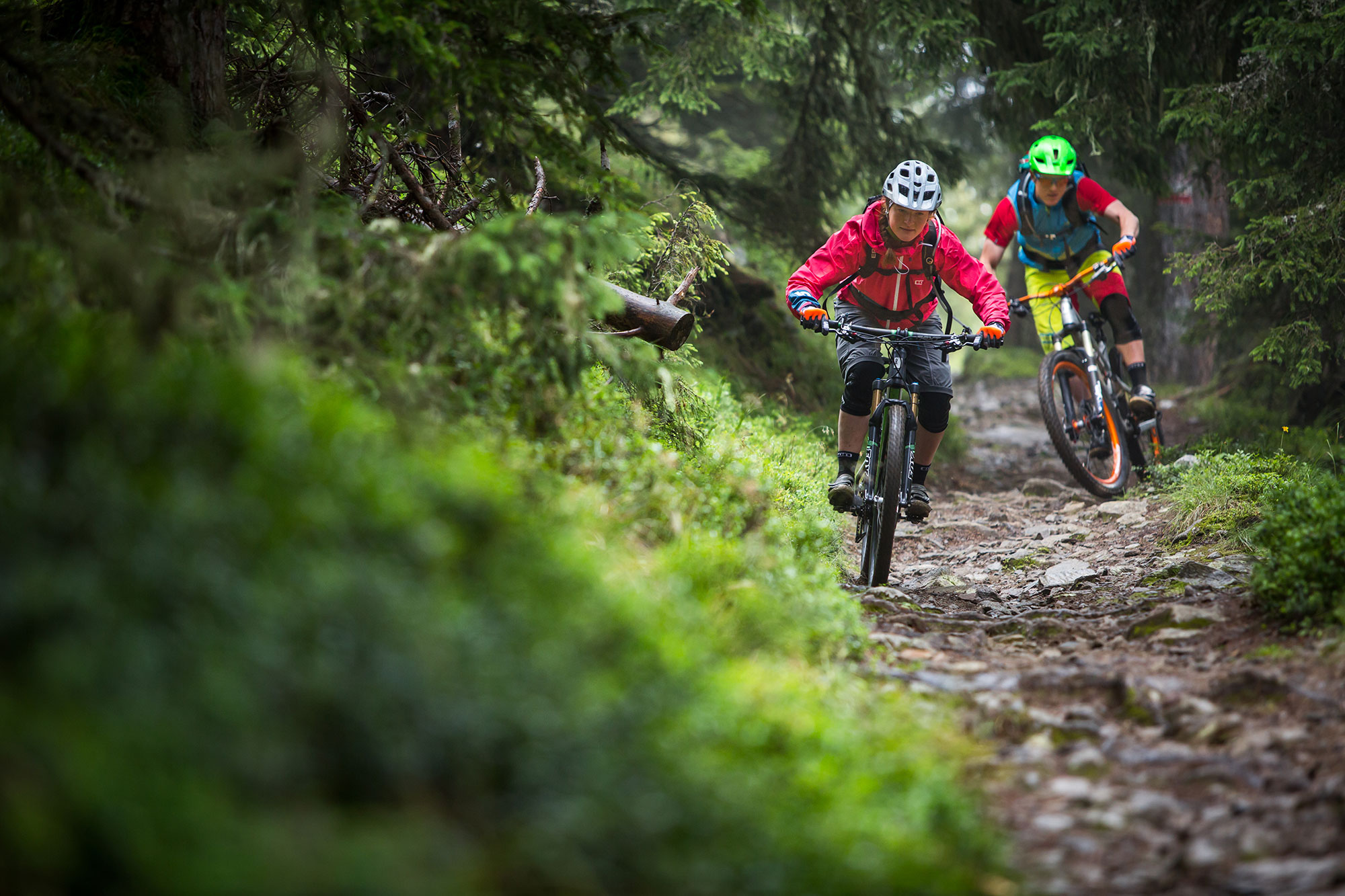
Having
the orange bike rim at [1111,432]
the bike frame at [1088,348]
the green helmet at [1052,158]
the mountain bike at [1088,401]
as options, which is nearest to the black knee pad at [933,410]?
the mountain bike at [1088,401]

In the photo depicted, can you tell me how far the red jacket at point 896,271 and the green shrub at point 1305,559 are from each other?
2.10 meters

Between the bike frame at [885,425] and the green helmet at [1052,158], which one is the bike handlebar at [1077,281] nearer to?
the green helmet at [1052,158]

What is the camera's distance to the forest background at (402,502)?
2.03m

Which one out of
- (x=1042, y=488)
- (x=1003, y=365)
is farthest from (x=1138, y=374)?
(x=1003, y=365)

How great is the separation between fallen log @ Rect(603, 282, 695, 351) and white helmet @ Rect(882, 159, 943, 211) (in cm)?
154

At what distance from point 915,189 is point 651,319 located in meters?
1.87

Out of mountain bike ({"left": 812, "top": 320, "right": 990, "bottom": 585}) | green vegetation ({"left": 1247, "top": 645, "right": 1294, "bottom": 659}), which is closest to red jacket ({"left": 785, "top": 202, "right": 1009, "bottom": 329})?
mountain bike ({"left": 812, "top": 320, "right": 990, "bottom": 585})

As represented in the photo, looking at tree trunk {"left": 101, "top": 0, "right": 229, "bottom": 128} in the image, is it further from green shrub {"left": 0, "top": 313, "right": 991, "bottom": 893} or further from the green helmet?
the green helmet

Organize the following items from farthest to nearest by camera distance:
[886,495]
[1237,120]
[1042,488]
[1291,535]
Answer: [1042,488], [1237,120], [886,495], [1291,535]

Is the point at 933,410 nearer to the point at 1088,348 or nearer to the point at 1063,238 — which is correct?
the point at 1088,348

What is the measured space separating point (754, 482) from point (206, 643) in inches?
152

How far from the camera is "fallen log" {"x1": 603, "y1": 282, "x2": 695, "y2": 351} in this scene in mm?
6262

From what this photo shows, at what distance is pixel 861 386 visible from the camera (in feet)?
20.5

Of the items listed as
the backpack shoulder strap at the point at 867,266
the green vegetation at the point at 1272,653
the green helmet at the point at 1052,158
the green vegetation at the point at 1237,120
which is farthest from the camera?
the green helmet at the point at 1052,158
